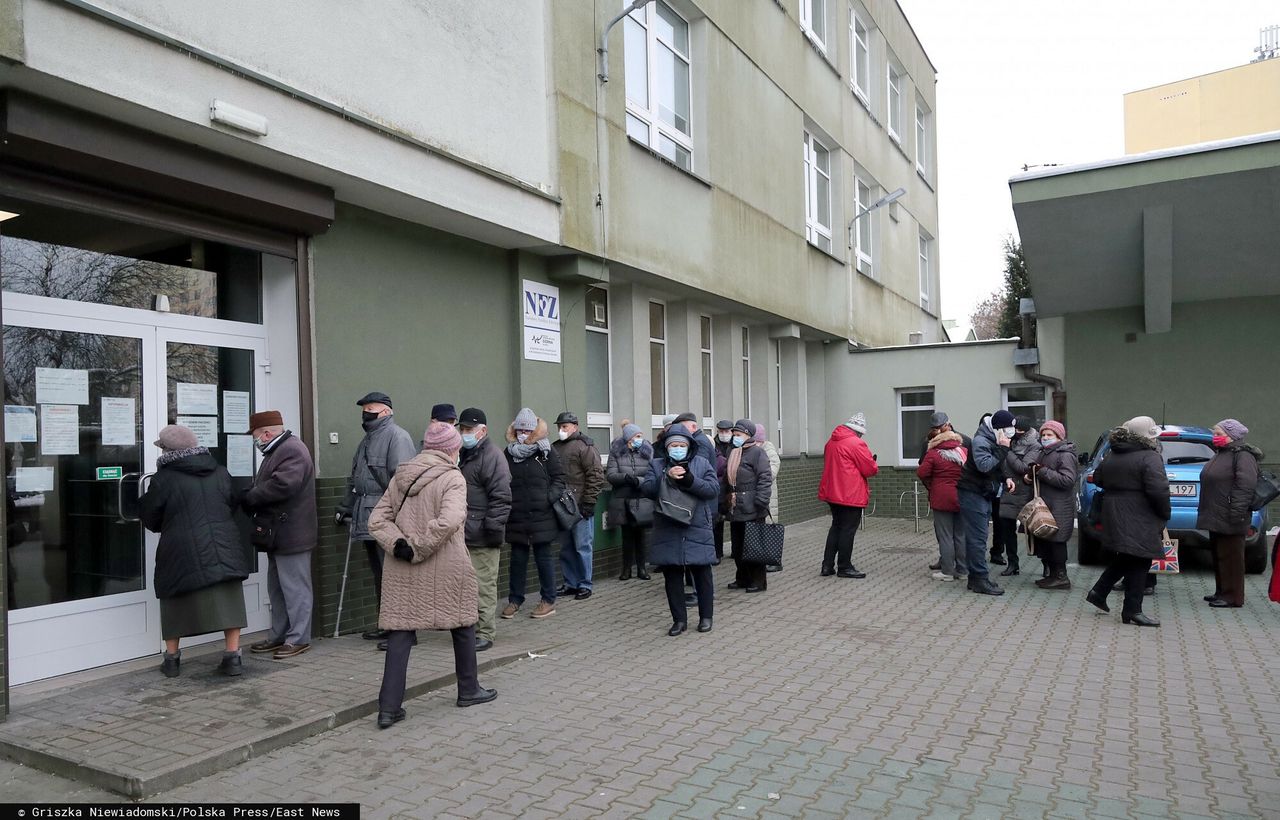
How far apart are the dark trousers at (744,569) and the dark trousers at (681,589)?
1.87 m

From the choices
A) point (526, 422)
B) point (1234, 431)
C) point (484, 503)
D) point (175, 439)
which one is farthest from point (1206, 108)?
point (175, 439)

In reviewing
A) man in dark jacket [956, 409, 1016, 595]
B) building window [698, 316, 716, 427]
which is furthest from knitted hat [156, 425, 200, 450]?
building window [698, 316, 716, 427]

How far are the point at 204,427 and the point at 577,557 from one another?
3954 mm

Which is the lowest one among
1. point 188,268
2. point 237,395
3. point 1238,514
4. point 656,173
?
point 1238,514

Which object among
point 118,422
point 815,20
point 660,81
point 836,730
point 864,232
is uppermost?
point 815,20

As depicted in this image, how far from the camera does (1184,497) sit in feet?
34.9

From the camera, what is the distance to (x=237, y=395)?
7578 mm

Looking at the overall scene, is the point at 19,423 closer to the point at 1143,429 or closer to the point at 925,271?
the point at 1143,429

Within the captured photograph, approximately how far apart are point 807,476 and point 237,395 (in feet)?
40.5

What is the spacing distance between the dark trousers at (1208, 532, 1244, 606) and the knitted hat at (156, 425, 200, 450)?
8887 mm

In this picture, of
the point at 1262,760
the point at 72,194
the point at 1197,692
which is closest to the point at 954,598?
the point at 1197,692

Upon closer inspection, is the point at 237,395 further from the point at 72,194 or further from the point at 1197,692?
the point at 1197,692

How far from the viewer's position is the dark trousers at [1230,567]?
894cm

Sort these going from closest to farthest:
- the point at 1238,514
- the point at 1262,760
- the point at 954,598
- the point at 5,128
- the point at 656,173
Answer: the point at 1262,760
the point at 5,128
the point at 1238,514
the point at 954,598
the point at 656,173
